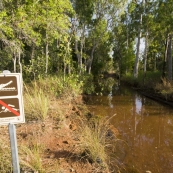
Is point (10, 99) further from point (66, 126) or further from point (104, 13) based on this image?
point (104, 13)

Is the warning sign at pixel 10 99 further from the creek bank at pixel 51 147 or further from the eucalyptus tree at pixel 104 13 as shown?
the eucalyptus tree at pixel 104 13

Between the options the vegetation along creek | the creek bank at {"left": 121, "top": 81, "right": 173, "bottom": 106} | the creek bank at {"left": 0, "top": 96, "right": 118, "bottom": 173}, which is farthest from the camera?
the creek bank at {"left": 121, "top": 81, "right": 173, "bottom": 106}

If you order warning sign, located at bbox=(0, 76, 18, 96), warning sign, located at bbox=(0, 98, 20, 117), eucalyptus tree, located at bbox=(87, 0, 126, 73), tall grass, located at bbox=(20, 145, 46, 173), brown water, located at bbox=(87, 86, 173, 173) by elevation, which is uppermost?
eucalyptus tree, located at bbox=(87, 0, 126, 73)

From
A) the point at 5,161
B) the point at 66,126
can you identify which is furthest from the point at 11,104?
the point at 66,126

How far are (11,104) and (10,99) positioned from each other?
0.15 ft

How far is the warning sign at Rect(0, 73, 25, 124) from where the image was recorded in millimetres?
1405

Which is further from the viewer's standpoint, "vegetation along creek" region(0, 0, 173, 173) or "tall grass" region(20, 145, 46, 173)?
"vegetation along creek" region(0, 0, 173, 173)

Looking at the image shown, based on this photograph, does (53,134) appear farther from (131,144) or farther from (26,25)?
(26,25)

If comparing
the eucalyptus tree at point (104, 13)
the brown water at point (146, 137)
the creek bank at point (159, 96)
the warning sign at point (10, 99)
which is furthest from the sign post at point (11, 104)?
the eucalyptus tree at point (104, 13)

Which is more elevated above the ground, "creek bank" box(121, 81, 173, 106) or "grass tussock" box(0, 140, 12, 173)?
"grass tussock" box(0, 140, 12, 173)

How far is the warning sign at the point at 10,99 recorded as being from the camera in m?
1.41

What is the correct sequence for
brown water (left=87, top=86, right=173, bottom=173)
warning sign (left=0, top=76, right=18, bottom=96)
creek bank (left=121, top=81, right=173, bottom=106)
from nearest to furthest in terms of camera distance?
warning sign (left=0, top=76, right=18, bottom=96)
brown water (left=87, top=86, right=173, bottom=173)
creek bank (left=121, top=81, right=173, bottom=106)

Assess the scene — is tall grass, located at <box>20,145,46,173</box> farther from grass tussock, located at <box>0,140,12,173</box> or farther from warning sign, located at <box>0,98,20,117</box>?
warning sign, located at <box>0,98,20,117</box>

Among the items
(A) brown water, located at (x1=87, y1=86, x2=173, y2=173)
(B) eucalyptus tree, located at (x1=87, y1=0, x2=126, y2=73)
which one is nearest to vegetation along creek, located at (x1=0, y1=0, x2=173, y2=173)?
(A) brown water, located at (x1=87, y1=86, x2=173, y2=173)
